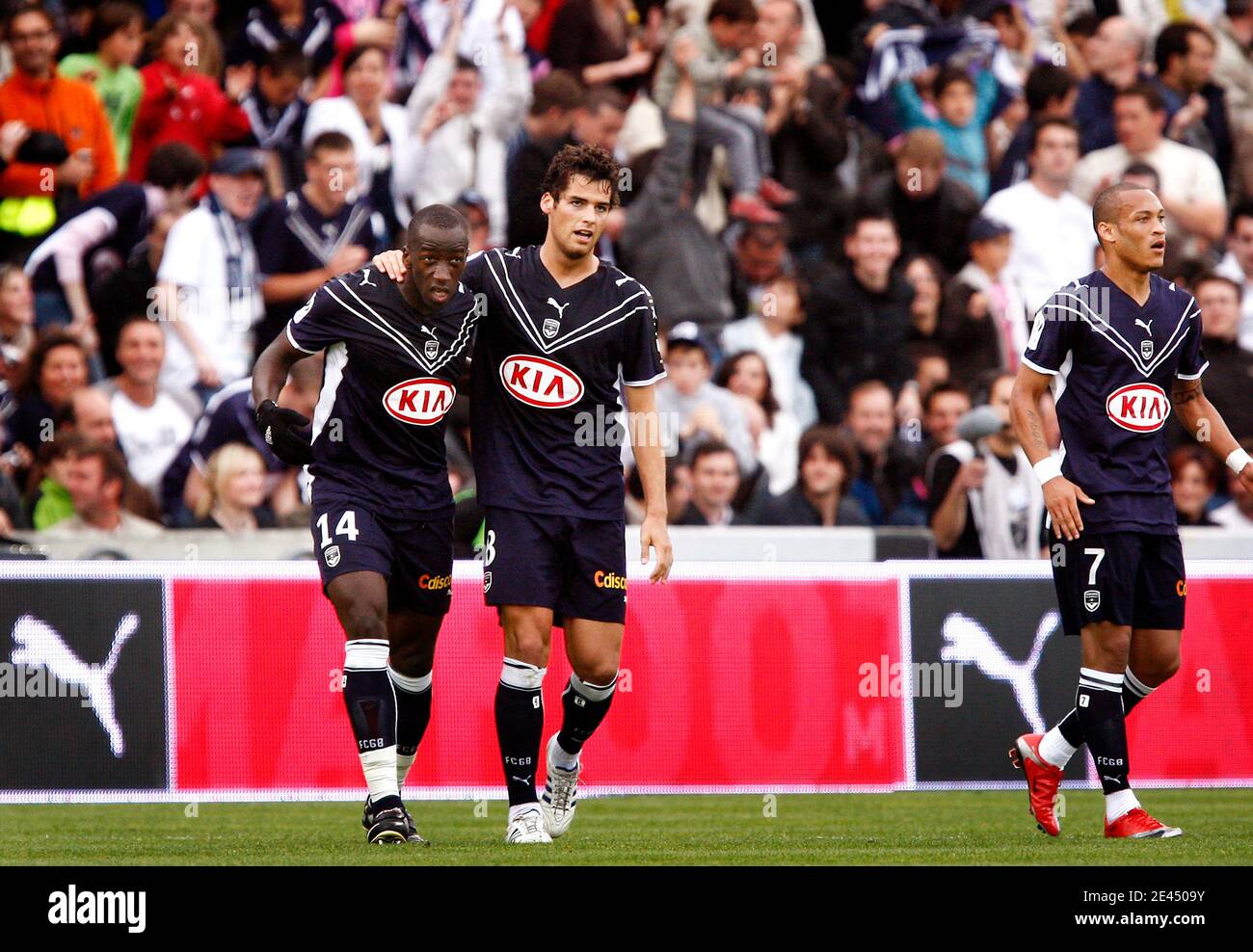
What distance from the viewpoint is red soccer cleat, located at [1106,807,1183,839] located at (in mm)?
8305

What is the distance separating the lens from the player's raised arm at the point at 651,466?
8.16 meters

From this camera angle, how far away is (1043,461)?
839 centimetres

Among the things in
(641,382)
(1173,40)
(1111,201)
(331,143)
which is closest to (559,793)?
(641,382)

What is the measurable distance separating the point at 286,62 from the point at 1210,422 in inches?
315

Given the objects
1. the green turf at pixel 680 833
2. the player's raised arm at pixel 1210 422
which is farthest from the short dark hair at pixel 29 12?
the player's raised arm at pixel 1210 422

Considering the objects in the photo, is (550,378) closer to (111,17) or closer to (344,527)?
(344,527)

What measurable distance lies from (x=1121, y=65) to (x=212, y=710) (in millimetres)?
9200

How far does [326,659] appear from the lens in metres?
10.6

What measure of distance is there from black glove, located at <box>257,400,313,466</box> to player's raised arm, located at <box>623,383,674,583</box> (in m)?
1.31

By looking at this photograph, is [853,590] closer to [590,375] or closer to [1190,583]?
[1190,583]

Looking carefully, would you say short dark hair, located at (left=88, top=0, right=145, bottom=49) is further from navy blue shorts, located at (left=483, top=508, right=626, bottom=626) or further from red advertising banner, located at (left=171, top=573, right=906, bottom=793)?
navy blue shorts, located at (left=483, top=508, right=626, bottom=626)

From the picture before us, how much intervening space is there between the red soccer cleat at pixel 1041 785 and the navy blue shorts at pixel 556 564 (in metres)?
1.92
